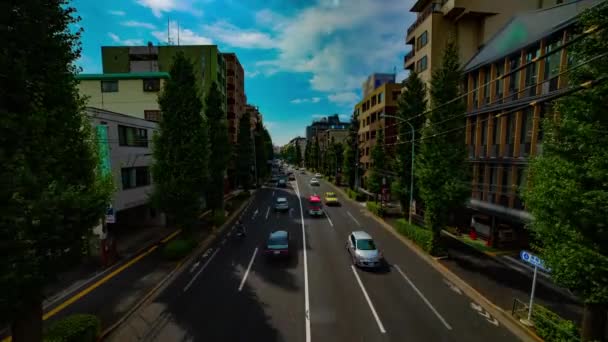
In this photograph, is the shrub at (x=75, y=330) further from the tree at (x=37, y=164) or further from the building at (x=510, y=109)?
the building at (x=510, y=109)

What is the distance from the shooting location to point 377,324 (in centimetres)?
1034

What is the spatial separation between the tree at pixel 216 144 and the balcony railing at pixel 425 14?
26212mm

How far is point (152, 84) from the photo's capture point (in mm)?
Result: 31391

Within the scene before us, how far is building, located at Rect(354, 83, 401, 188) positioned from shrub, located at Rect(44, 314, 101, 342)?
3255 cm

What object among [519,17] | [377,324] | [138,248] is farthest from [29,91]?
[519,17]

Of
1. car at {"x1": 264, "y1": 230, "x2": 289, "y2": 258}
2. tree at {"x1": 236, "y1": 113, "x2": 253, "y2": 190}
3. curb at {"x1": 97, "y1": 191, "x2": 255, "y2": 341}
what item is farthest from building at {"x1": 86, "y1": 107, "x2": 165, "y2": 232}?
tree at {"x1": 236, "y1": 113, "x2": 253, "y2": 190}

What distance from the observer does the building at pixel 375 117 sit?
40850mm

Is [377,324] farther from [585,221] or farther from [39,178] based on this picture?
[39,178]

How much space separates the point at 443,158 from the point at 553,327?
9.85 metres

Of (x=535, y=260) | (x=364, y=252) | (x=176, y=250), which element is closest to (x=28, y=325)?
(x=176, y=250)

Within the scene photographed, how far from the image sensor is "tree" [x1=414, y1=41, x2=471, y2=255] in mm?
16375

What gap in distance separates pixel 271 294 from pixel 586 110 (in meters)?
13.9

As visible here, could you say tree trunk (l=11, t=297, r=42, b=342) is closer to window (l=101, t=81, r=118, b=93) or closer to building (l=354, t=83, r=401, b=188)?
window (l=101, t=81, r=118, b=93)

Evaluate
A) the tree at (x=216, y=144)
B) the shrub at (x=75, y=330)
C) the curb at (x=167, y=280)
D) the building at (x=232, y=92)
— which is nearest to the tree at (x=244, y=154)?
the building at (x=232, y=92)
